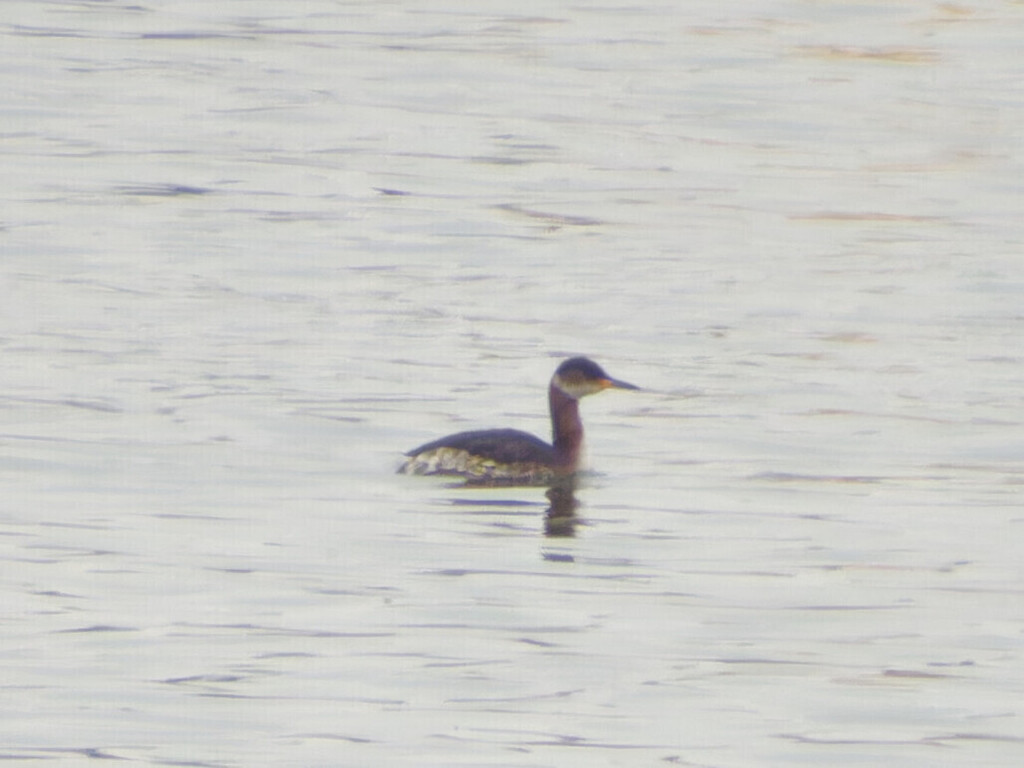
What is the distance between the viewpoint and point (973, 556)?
12688 millimetres

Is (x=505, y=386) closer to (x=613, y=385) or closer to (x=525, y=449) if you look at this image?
(x=613, y=385)

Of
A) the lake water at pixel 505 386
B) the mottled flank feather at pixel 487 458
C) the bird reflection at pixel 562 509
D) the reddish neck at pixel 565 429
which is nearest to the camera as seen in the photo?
the lake water at pixel 505 386

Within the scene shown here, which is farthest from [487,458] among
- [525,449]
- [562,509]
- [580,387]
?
[580,387]

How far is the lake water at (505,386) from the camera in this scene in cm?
1041

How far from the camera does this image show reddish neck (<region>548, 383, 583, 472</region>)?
14766 mm

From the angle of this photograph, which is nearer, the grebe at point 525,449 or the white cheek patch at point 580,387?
the grebe at point 525,449

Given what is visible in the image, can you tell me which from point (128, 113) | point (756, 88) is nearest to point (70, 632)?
point (128, 113)

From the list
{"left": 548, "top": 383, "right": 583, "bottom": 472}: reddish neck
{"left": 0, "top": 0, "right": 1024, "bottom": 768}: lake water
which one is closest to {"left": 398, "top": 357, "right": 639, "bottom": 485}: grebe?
{"left": 548, "top": 383, "right": 583, "bottom": 472}: reddish neck

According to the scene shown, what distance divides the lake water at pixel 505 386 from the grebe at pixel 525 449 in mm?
145

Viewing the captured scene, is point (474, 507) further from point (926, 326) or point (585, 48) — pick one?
point (585, 48)

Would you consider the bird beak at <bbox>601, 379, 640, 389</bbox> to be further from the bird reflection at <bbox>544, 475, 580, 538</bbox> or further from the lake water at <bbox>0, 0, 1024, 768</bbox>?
the bird reflection at <bbox>544, 475, 580, 538</bbox>

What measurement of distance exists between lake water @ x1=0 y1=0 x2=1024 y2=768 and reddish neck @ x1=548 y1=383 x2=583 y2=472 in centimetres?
21

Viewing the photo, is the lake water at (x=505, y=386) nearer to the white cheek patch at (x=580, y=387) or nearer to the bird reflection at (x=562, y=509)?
the bird reflection at (x=562, y=509)

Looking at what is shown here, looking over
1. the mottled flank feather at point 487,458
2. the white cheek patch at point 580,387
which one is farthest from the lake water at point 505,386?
the white cheek patch at point 580,387
